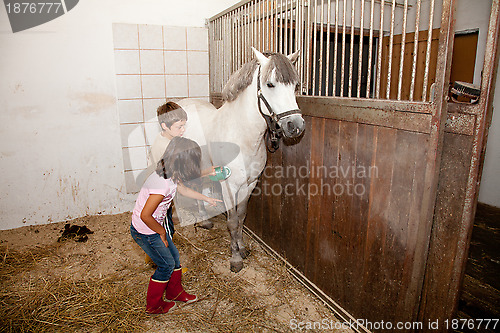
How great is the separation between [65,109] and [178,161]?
2066 mm

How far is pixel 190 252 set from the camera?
2639 millimetres

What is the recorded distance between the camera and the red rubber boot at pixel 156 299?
178 centimetres

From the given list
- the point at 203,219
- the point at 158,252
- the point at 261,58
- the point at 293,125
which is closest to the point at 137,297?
the point at 158,252

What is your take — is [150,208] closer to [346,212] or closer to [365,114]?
[346,212]

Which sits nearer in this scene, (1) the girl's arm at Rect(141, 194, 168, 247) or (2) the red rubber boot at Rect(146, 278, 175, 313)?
(1) the girl's arm at Rect(141, 194, 168, 247)

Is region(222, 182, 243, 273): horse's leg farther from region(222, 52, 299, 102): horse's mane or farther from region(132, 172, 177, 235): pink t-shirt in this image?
region(222, 52, 299, 102): horse's mane

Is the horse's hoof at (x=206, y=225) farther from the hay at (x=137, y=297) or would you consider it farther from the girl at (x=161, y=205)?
the girl at (x=161, y=205)

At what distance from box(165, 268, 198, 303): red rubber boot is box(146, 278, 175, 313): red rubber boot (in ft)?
0.23

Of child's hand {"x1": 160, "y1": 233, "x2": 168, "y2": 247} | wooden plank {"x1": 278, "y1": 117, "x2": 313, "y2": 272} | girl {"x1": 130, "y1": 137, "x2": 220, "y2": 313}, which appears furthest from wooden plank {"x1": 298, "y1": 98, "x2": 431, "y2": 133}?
child's hand {"x1": 160, "y1": 233, "x2": 168, "y2": 247}

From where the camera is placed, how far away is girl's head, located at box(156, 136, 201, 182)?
62.7 inches

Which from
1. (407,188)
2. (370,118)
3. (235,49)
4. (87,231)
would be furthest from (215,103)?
(407,188)

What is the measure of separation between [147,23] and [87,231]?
2151 mm

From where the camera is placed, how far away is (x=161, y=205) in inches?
66.9

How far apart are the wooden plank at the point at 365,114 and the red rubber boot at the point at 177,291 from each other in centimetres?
130
